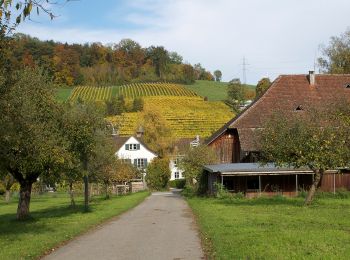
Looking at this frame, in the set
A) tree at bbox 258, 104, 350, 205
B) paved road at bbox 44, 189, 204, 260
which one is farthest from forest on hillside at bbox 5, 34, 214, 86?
paved road at bbox 44, 189, 204, 260

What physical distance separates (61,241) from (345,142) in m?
19.8

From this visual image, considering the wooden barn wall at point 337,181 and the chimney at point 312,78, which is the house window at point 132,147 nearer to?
the chimney at point 312,78

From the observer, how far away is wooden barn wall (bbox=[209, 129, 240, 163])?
2012 inches

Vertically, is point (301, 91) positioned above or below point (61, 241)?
above

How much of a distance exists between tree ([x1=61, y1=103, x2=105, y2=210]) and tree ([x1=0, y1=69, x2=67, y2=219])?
26.2 inches

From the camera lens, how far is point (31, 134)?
2061 cm

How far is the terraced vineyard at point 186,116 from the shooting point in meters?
107

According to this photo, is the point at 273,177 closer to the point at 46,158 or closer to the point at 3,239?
the point at 46,158

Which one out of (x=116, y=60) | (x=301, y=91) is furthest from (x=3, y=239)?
(x=116, y=60)

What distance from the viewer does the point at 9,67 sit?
1455 centimetres

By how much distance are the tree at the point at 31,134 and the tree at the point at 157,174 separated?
A: 49.7 metres

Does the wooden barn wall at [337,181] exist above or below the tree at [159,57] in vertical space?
below

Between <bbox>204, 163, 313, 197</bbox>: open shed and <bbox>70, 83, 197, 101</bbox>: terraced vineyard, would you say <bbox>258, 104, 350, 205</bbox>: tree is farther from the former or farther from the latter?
<bbox>70, 83, 197, 101</bbox>: terraced vineyard

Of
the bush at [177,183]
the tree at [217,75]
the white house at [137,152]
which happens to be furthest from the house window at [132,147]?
the tree at [217,75]
